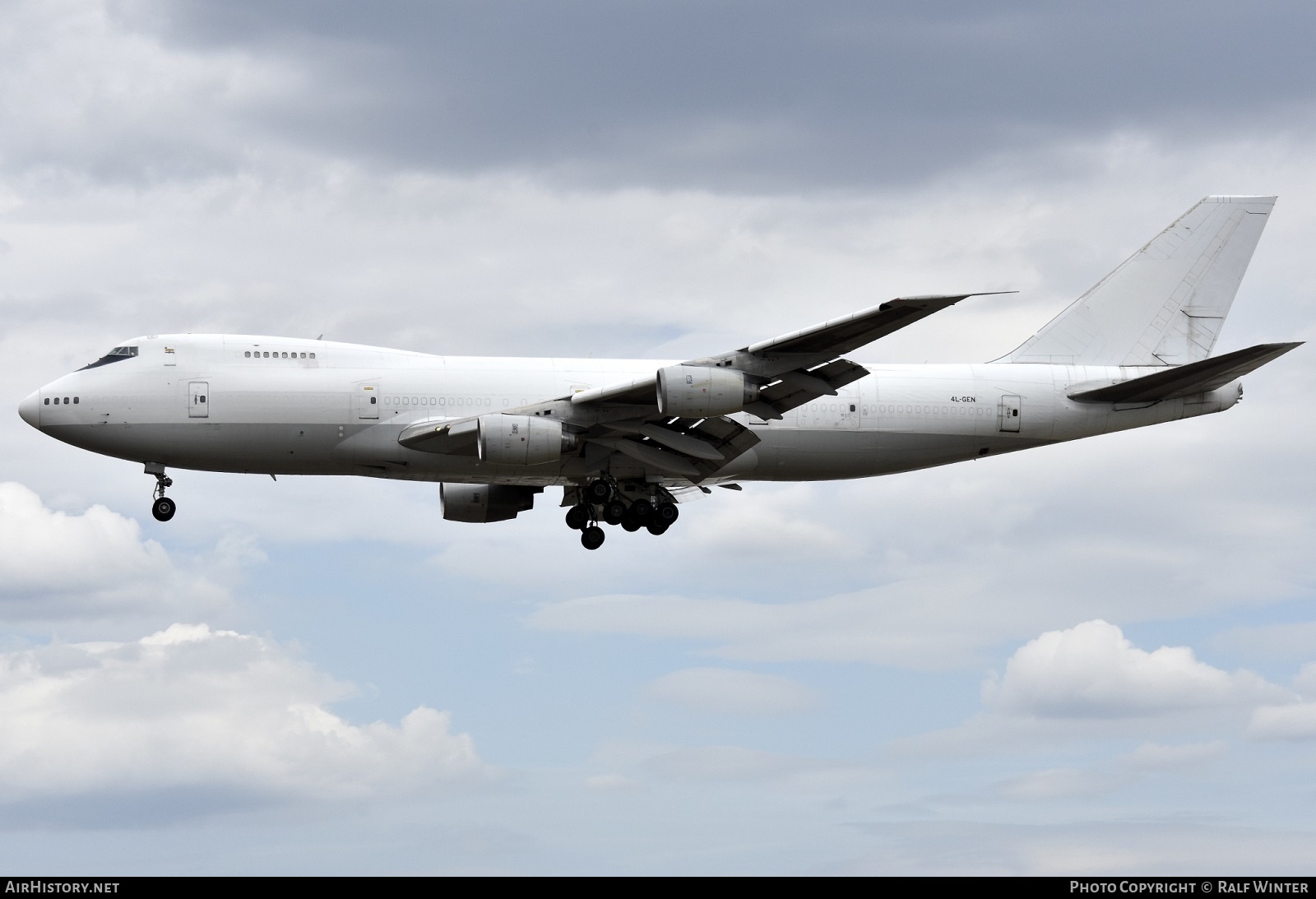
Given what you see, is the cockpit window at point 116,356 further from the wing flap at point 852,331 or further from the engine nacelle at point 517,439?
the wing flap at point 852,331

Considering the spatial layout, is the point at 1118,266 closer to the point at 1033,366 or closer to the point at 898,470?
the point at 1033,366

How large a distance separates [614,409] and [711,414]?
3.61 m

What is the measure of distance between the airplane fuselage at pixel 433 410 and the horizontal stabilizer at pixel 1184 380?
0.31 m

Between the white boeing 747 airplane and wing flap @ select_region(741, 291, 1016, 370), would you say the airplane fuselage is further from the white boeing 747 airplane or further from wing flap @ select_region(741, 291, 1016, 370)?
wing flap @ select_region(741, 291, 1016, 370)

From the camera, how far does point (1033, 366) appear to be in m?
45.4

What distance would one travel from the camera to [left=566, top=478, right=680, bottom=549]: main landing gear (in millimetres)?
43531

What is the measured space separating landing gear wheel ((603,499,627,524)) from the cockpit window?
44.4 ft

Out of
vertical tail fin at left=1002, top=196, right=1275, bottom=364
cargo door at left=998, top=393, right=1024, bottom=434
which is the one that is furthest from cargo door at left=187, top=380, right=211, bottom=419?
vertical tail fin at left=1002, top=196, right=1275, bottom=364

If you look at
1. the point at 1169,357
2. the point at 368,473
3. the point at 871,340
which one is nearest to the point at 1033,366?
the point at 1169,357

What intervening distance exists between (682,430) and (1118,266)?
1641cm

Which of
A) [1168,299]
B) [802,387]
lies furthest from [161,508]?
[1168,299]

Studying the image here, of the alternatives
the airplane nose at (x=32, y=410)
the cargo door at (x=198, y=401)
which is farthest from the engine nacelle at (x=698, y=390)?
the airplane nose at (x=32, y=410)

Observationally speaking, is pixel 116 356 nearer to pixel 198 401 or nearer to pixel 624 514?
pixel 198 401

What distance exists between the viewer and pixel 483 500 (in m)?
47.1
